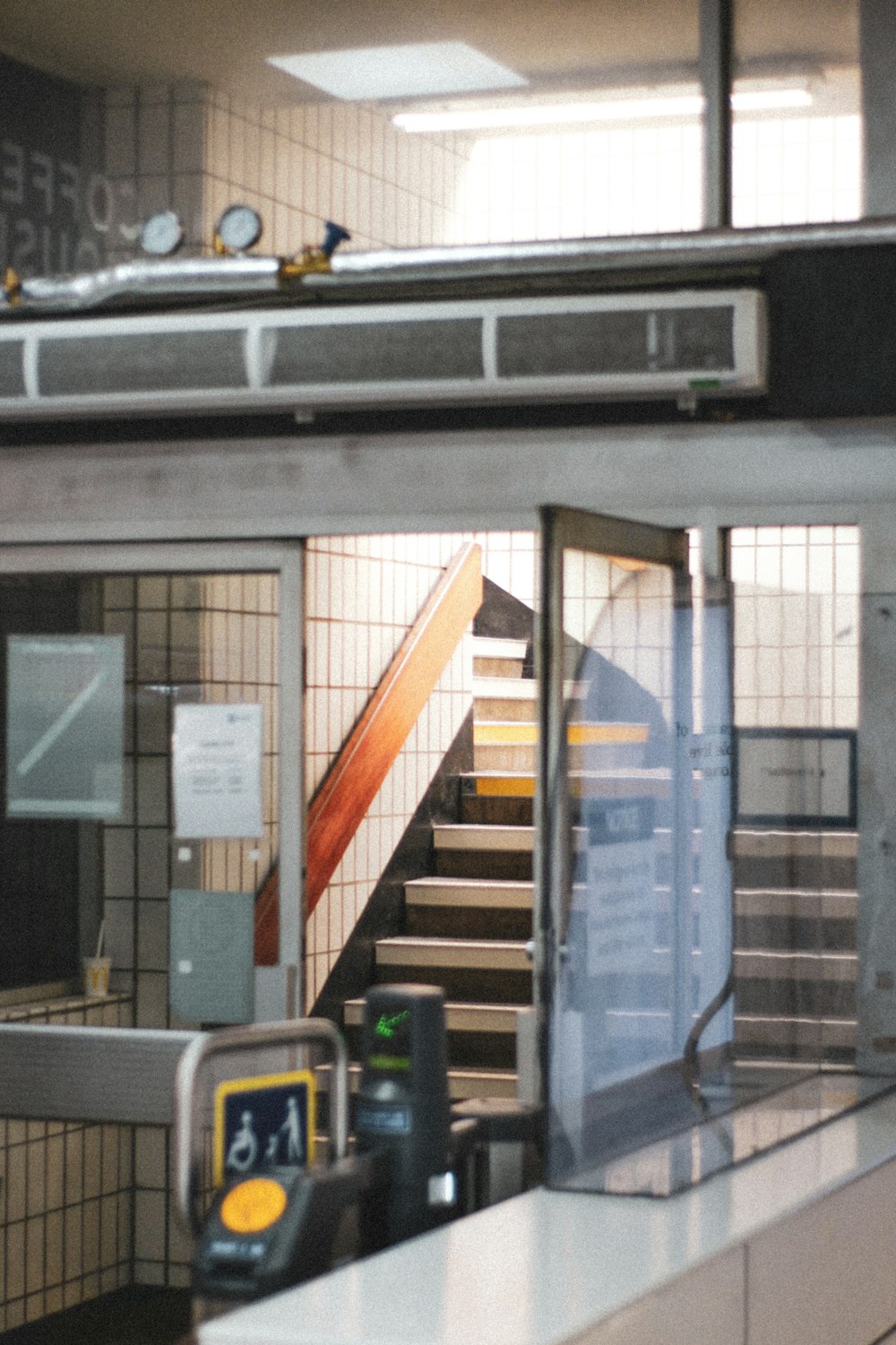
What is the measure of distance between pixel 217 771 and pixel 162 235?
144cm

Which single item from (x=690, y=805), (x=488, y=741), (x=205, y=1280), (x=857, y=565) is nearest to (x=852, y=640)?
(x=857, y=565)

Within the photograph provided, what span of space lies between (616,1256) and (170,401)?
9.71 ft

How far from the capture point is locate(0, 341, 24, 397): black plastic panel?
16.9 feet

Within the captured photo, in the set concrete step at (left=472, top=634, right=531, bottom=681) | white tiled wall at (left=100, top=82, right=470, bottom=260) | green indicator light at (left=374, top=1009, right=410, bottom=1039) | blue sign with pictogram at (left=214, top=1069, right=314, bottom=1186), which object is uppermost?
white tiled wall at (left=100, top=82, right=470, bottom=260)

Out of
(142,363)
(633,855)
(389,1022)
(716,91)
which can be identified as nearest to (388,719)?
(142,363)

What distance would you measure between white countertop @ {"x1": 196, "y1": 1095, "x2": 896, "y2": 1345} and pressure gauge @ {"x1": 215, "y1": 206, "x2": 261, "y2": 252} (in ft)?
9.16

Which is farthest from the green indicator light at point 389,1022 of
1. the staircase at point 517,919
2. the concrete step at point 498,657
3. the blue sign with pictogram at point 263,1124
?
the concrete step at point 498,657

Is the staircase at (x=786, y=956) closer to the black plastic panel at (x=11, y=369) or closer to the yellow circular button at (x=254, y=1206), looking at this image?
the yellow circular button at (x=254, y=1206)

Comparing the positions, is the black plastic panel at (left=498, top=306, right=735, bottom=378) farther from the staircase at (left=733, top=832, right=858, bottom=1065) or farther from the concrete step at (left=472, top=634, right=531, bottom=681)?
the concrete step at (left=472, top=634, right=531, bottom=681)

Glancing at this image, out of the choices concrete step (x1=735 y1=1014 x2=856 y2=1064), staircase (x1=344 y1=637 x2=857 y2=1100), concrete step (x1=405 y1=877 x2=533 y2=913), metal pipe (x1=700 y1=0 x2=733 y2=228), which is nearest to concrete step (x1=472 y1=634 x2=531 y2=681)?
staircase (x1=344 y1=637 x2=857 y2=1100)

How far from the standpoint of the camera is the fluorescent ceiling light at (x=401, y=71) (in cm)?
511

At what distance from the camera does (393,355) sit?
191 inches

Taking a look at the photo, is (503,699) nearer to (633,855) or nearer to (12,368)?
(12,368)

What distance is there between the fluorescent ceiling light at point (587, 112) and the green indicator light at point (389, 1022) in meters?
2.92
